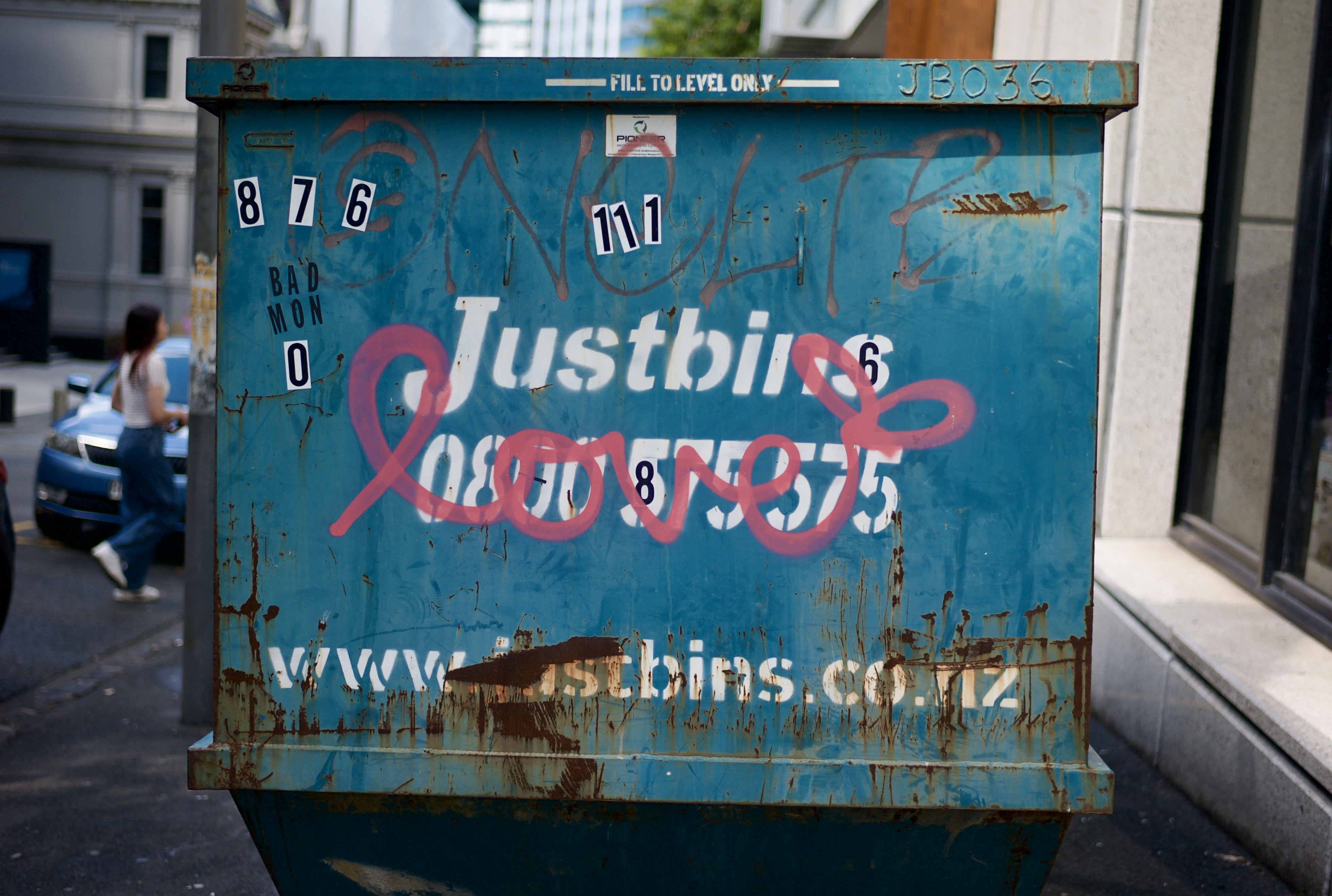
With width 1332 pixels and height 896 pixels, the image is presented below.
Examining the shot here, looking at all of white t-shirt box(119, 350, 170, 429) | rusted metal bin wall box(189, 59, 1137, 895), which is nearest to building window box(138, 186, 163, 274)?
white t-shirt box(119, 350, 170, 429)

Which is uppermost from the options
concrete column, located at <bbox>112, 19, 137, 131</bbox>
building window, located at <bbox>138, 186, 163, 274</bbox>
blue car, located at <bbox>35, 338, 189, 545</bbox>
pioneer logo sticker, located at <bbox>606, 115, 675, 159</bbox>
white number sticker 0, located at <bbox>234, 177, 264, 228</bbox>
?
concrete column, located at <bbox>112, 19, 137, 131</bbox>

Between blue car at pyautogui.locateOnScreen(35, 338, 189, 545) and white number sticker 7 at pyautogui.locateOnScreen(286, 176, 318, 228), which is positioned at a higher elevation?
white number sticker 7 at pyautogui.locateOnScreen(286, 176, 318, 228)

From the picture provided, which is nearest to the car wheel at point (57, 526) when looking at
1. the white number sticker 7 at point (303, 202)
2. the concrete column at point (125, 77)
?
the white number sticker 7 at point (303, 202)

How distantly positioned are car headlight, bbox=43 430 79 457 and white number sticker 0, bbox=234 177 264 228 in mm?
7516

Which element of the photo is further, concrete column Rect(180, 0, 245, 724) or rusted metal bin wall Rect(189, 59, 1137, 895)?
concrete column Rect(180, 0, 245, 724)

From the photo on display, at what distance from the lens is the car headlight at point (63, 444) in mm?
9234

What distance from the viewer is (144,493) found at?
7703 mm

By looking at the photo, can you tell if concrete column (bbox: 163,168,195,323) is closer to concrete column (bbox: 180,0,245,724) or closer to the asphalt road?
the asphalt road

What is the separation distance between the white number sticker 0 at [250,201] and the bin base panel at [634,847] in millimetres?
1304

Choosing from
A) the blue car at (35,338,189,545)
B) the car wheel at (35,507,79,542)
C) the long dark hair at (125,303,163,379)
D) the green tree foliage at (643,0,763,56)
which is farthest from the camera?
the green tree foliage at (643,0,763,56)

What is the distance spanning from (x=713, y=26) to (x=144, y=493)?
1037 inches

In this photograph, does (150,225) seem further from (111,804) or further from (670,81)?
(670,81)

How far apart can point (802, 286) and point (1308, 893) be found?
288cm

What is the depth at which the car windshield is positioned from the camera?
32.3 feet
